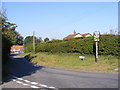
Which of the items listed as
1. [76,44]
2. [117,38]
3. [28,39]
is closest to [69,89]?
[117,38]

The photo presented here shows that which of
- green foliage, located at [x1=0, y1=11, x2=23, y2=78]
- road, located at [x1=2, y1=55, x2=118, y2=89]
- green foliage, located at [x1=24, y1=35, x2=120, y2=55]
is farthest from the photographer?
green foliage, located at [x1=24, y1=35, x2=120, y2=55]

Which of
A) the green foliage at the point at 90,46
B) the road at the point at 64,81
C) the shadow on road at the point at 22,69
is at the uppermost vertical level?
the green foliage at the point at 90,46

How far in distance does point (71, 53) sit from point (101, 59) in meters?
7.38

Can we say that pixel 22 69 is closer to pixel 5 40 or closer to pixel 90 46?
pixel 5 40

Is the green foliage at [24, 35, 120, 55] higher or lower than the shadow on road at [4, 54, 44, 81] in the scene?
higher

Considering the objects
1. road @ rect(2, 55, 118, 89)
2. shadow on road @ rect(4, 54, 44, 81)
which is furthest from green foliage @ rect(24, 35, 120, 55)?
road @ rect(2, 55, 118, 89)

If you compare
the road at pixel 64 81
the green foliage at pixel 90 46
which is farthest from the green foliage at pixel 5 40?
the green foliage at pixel 90 46

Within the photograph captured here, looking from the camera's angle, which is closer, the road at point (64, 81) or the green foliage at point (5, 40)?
the road at point (64, 81)

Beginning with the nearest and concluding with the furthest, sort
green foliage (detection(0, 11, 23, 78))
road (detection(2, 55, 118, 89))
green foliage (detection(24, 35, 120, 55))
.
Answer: road (detection(2, 55, 118, 89))
green foliage (detection(0, 11, 23, 78))
green foliage (detection(24, 35, 120, 55))

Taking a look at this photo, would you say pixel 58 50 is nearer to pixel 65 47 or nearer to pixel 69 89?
pixel 65 47

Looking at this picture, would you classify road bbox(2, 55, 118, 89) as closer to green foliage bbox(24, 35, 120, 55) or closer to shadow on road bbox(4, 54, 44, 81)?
shadow on road bbox(4, 54, 44, 81)

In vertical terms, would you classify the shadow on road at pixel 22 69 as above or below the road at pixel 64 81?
below

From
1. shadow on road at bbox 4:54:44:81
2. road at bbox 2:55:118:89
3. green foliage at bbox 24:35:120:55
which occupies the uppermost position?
green foliage at bbox 24:35:120:55

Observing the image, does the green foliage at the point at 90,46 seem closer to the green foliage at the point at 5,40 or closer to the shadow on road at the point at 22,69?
the shadow on road at the point at 22,69
